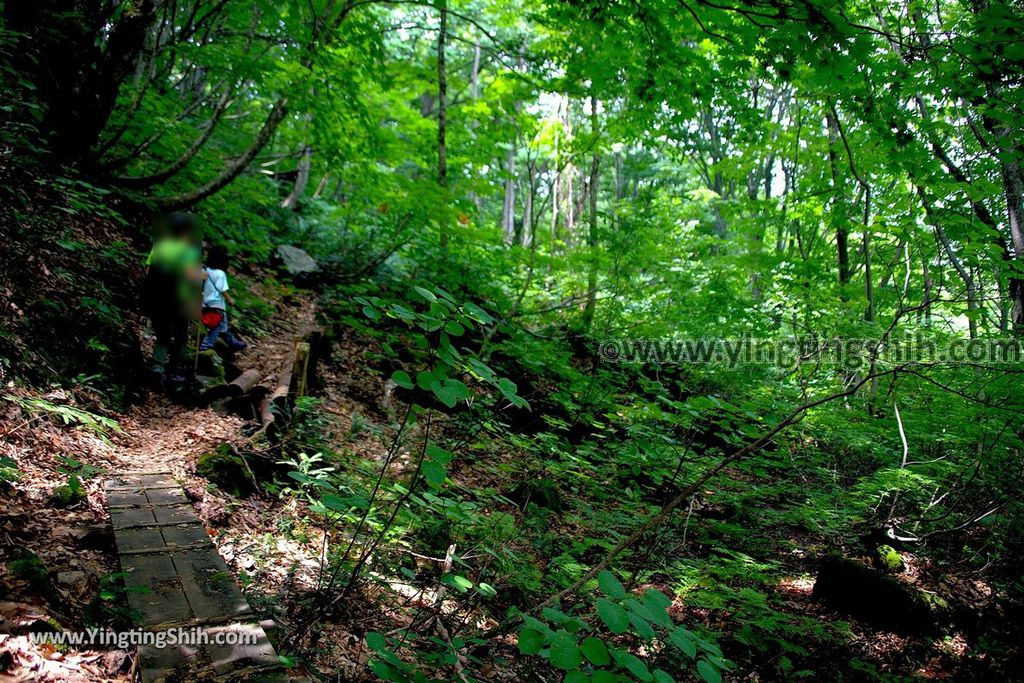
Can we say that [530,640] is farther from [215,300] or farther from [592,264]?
[592,264]

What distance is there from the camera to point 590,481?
4.95 metres

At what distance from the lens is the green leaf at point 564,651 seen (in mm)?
1633

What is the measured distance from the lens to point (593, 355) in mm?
9938

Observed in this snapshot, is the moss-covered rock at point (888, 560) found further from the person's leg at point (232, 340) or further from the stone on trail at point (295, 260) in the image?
the stone on trail at point (295, 260)

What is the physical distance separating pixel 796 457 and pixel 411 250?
6613 millimetres

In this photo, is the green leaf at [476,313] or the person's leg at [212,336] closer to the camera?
the green leaf at [476,313]

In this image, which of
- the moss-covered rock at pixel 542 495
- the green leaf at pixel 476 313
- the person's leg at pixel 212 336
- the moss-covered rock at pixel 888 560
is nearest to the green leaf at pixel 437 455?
the green leaf at pixel 476 313

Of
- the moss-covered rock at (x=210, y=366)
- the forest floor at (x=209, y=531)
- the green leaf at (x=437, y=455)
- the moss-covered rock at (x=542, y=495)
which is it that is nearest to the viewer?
the green leaf at (x=437, y=455)

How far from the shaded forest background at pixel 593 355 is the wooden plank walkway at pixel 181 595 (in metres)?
0.35

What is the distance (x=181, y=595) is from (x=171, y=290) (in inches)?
160

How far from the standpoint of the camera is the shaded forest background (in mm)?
3078

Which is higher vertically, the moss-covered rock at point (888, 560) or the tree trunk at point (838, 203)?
the tree trunk at point (838, 203)

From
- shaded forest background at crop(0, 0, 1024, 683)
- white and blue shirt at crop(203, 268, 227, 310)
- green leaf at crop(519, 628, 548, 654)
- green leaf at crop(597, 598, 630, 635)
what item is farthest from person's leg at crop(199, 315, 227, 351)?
green leaf at crop(597, 598, 630, 635)

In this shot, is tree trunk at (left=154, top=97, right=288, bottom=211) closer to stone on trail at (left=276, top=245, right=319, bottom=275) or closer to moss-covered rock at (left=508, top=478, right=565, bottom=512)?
stone on trail at (left=276, top=245, right=319, bottom=275)
